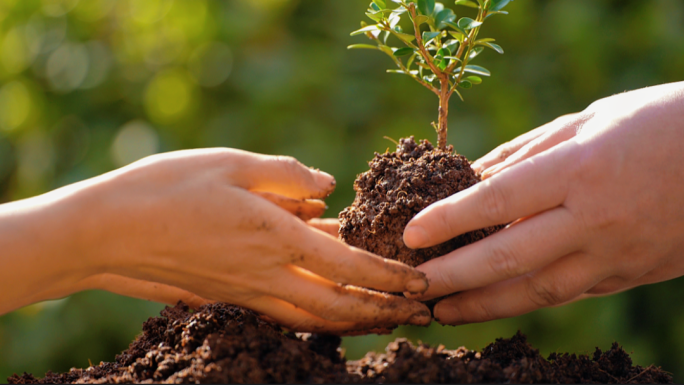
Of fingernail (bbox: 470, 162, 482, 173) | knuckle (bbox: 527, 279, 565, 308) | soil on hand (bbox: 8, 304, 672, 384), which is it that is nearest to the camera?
soil on hand (bbox: 8, 304, 672, 384)

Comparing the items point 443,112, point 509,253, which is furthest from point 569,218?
point 443,112

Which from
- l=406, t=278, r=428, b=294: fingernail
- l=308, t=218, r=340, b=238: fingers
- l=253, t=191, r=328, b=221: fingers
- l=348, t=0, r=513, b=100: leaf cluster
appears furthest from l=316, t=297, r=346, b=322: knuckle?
l=348, t=0, r=513, b=100: leaf cluster

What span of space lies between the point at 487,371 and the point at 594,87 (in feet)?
6.29

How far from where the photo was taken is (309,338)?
3.24 ft

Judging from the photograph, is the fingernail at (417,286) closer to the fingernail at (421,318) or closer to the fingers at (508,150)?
the fingernail at (421,318)

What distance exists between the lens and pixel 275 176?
0.90 metres

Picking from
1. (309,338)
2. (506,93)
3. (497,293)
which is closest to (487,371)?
(497,293)

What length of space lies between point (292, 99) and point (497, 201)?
1.77m

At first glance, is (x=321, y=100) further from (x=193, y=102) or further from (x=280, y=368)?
(x=280, y=368)

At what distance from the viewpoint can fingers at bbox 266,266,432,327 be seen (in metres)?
0.87

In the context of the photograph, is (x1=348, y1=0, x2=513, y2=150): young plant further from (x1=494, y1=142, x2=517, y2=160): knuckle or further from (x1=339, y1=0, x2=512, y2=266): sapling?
(x1=494, y1=142, x2=517, y2=160): knuckle

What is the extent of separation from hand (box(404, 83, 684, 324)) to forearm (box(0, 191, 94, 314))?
0.63m

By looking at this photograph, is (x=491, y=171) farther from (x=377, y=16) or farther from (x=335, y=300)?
(x=335, y=300)

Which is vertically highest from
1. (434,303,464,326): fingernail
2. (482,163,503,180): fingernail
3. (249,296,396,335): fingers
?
(482,163,503,180): fingernail
